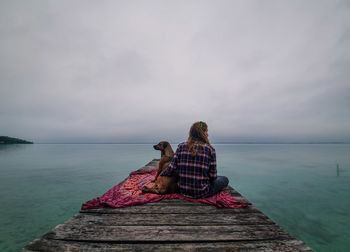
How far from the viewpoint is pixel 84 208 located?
3.51 meters

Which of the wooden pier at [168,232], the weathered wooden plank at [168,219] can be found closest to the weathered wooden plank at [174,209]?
the wooden pier at [168,232]

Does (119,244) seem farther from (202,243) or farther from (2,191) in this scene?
(2,191)

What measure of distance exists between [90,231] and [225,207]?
2.90 metres

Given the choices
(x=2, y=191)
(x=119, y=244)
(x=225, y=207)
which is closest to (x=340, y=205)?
(x=225, y=207)

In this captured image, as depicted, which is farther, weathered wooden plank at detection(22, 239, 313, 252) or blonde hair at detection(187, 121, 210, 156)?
blonde hair at detection(187, 121, 210, 156)

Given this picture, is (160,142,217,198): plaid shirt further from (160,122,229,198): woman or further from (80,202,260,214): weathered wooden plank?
(80,202,260,214): weathered wooden plank

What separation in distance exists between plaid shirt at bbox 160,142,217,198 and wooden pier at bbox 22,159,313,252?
1.92 feet

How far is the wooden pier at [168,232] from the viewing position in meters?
2.23

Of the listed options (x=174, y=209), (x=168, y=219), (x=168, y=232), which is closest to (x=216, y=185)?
(x=174, y=209)

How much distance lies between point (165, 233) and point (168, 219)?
521 millimetres

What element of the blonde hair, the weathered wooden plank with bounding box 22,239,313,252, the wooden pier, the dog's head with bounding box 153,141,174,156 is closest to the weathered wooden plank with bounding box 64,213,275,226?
the wooden pier

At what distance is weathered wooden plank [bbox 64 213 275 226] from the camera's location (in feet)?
9.52

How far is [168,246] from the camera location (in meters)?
2.23

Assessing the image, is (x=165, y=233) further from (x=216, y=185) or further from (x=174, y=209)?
(x=216, y=185)
